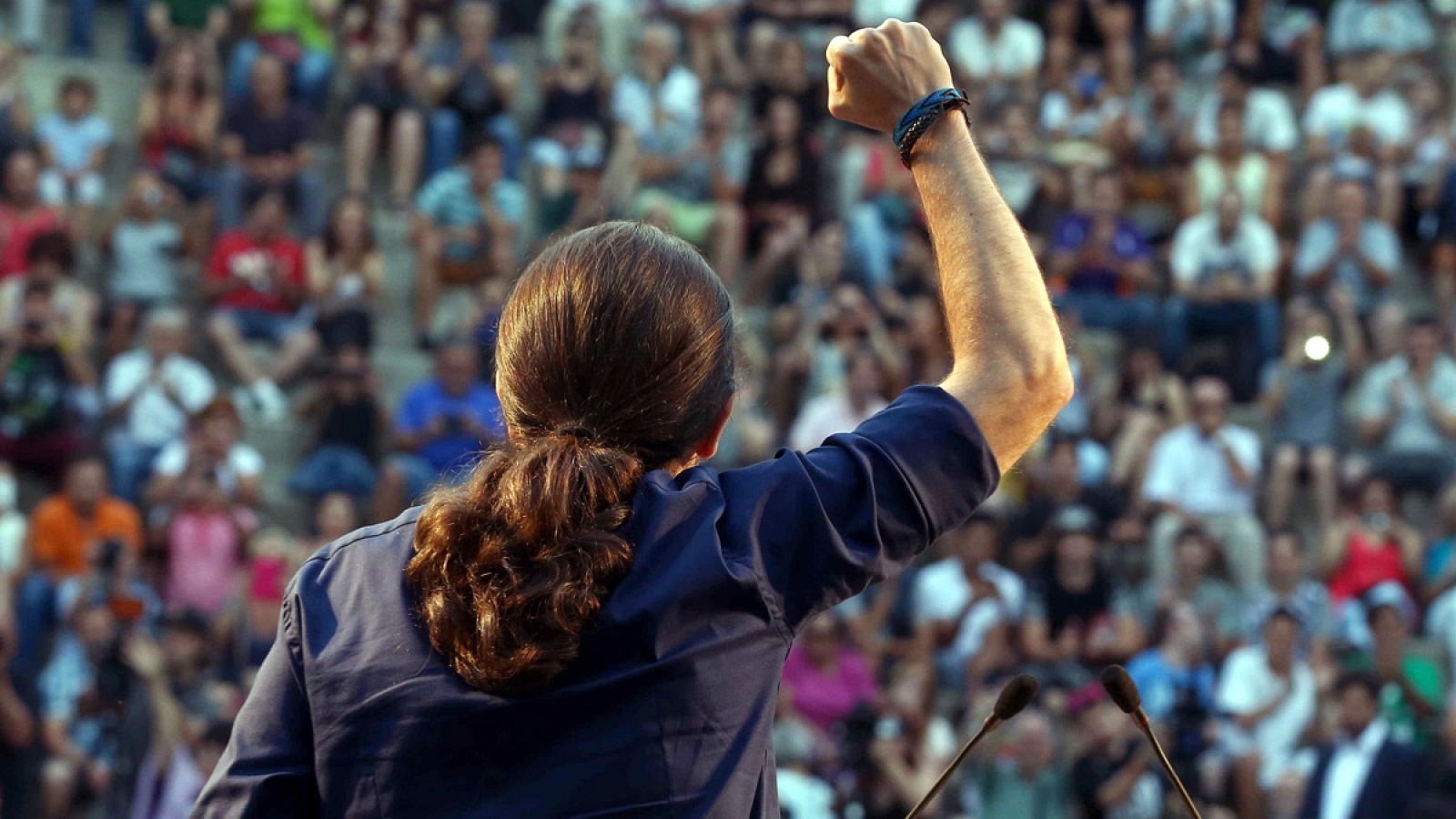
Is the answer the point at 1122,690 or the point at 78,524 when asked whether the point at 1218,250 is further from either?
the point at 1122,690

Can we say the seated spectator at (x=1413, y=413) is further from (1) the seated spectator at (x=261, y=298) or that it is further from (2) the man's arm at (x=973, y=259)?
(2) the man's arm at (x=973, y=259)

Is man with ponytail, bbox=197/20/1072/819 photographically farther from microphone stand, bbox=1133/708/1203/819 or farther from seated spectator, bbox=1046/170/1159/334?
seated spectator, bbox=1046/170/1159/334

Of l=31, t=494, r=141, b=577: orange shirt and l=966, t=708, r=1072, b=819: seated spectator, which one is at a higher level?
l=31, t=494, r=141, b=577: orange shirt

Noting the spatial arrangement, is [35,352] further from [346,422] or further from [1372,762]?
[1372,762]

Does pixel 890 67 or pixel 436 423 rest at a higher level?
pixel 890 67

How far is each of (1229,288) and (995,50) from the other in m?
2.46

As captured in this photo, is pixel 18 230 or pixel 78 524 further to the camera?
pixel 18 230

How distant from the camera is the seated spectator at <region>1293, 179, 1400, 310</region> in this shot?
448 inches

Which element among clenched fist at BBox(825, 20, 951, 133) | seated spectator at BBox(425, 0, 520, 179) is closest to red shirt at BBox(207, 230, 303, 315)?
seated spectator at BBox(425, 0, 520, 179)

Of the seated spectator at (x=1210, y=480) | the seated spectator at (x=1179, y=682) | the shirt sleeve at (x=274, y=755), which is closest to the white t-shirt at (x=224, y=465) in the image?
the seated spectator at (x=1179, y=682)

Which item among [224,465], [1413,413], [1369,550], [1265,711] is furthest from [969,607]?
[224,465]

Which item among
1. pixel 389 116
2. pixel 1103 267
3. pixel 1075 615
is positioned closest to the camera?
pixel 1075 615

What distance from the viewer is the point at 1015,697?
2.95 metres

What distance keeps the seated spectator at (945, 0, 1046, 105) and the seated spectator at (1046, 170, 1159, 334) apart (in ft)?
4.03
